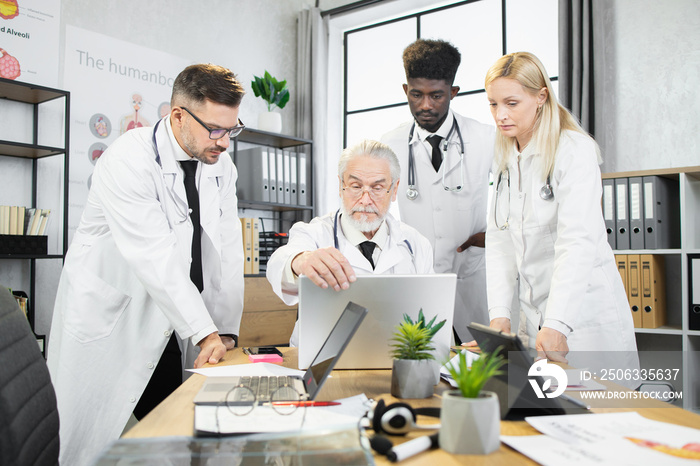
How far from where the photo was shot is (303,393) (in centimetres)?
103

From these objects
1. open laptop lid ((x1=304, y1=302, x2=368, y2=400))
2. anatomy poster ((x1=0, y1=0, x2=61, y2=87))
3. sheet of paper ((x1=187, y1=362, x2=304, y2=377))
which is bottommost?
sheet of paper ((x1=187, y1=362, x2=304, y2=377))

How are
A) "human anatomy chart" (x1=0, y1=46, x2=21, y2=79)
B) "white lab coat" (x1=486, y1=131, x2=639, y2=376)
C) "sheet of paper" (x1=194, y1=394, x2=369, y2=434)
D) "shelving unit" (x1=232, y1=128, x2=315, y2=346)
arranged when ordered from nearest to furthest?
"sheet of paper" (x1=194, y1=394, x2=369, y2=434) < "white lab coat" (x1=486, y1=131, x2=639, y2=376) < "human anatomy chart" (x1=0, y1=46, x2=21, y2=79) < "shelving unit" (x1=232, y1=128, x2=315, y2=346)

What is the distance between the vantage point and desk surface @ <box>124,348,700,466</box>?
741 mm

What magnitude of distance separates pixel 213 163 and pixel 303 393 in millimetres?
1073

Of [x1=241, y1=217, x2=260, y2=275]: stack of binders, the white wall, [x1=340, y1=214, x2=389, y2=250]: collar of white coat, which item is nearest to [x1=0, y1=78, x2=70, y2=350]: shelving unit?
[x1=241, y1=217, x2=260, y2=275]: stack of binders

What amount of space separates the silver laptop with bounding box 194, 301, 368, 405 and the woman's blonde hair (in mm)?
854

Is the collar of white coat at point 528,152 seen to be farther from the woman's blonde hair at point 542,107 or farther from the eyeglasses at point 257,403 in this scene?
the eyeglasses at point 257,403

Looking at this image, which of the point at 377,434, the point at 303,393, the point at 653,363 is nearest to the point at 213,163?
the point at 303,393

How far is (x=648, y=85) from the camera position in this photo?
3.21 m

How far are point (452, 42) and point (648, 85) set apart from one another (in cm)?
149

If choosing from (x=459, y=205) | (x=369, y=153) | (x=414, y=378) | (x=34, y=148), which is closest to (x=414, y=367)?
(x=414, y=378)

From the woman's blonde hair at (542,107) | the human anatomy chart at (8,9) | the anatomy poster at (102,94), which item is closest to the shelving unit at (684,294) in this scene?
the woman's blonde hair at (542,107)

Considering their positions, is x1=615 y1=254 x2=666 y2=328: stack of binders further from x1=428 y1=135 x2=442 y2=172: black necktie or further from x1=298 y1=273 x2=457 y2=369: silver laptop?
x1=298 y1=273 x2=457 y2=369: silver laptop

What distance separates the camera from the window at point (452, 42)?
3.77 metres
